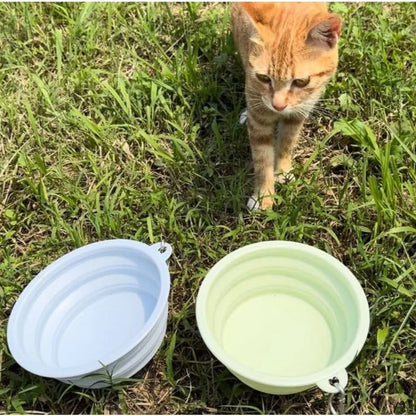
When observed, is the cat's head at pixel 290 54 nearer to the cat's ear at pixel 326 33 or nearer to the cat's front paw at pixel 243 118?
the cat's ear at pixel 326 33

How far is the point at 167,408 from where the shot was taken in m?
1.73

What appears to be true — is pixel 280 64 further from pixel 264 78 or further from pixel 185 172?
pixel 185 172

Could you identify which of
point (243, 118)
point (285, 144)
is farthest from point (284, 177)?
point (243, 118)

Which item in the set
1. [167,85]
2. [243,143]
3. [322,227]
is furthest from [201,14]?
[322,227]

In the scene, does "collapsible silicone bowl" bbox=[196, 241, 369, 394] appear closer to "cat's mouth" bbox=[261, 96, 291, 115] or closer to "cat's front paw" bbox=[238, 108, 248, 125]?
"cat's mouth" bbox=[261, 96, 291, 115]

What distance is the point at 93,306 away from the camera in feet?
6.29

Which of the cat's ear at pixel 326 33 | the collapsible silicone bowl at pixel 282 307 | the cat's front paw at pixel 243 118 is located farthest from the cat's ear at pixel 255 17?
the collapsible silicone bowl at pixel 282 307

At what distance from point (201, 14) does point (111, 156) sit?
37.5 inches

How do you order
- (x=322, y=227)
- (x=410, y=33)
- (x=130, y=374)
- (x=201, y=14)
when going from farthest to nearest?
(x=201, y=14)
(x=410, y=33)
(x=322, y=227)
(x=130, y=374)

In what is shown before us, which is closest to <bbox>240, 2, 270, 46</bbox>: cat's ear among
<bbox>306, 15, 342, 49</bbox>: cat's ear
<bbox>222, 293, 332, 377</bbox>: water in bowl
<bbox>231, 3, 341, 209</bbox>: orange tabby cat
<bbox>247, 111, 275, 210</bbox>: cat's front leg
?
<bbox>231, 3, 341, 209</bbox>: orange tabby cat

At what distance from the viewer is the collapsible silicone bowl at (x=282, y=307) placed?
1.69m

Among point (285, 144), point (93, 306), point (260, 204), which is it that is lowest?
point (93, 306)

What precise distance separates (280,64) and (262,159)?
41cm

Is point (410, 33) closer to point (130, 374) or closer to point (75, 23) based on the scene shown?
point (75, 23)
